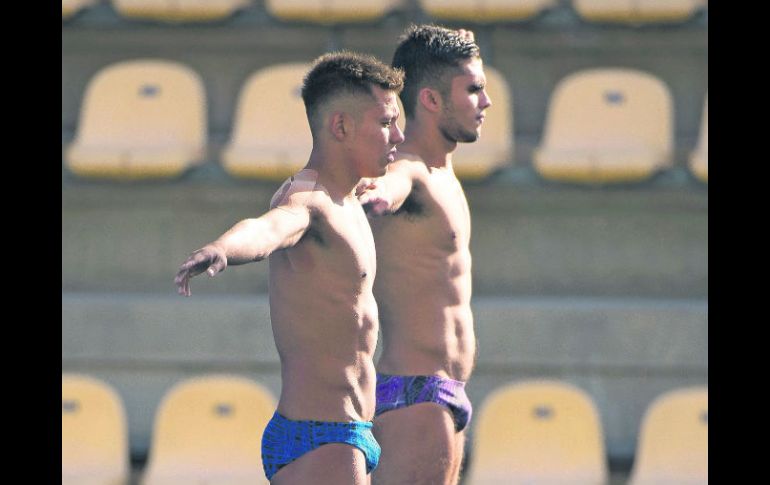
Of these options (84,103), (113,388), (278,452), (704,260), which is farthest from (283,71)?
(278,452)

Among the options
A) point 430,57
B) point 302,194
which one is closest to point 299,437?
point 302,194

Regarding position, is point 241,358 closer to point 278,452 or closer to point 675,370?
point 675,370

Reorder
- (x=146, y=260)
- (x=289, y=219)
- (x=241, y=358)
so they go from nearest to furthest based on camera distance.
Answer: (x=289, y=219)
(x=241, y=358)
(x=146, y=260)

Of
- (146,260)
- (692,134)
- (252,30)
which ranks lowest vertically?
(146,260)

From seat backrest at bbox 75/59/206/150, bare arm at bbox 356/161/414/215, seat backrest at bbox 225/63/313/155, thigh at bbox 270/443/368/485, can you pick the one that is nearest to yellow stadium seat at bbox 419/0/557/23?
seat backrest at bbox 225/63/313/155

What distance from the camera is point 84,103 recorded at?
365 inches

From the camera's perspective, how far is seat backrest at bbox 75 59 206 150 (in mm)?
8984

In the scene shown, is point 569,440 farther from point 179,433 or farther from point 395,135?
point 395,135

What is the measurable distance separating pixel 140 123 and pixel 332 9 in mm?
1293

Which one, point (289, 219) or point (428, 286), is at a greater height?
point (289, 219)

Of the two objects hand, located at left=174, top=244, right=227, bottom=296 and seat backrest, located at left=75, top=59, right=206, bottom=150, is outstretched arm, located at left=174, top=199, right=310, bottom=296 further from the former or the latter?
seat backrest, located at left=75, top=59, right=206, bottom=150

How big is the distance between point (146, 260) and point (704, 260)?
3182mm

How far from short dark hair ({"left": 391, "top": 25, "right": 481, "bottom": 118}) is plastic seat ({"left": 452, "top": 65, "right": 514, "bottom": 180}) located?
95.4 inches

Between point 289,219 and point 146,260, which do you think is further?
point 146,260
